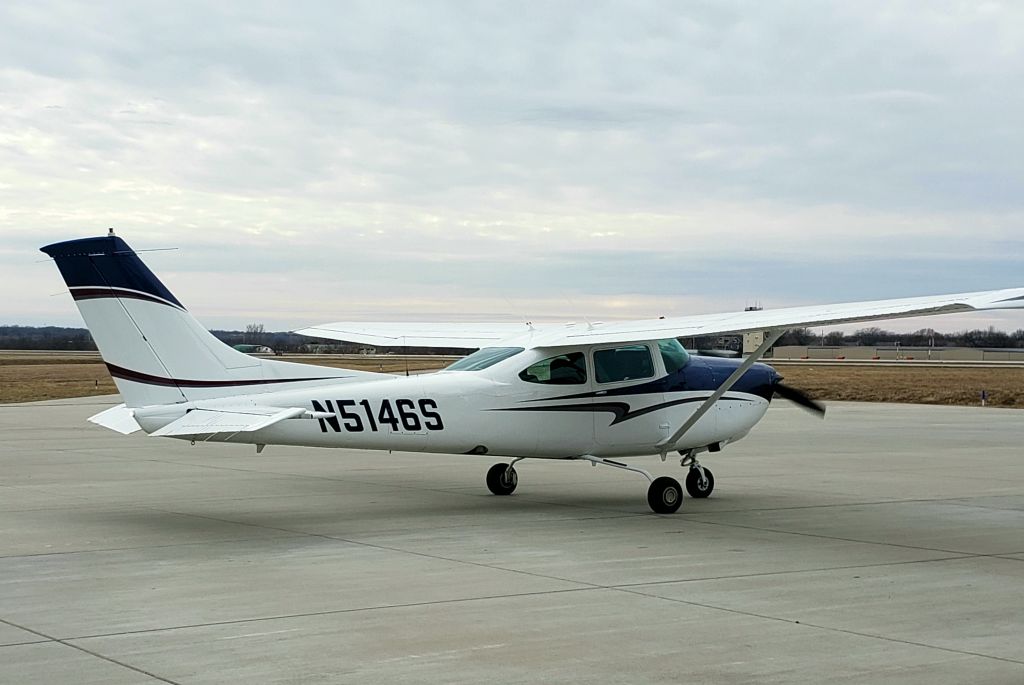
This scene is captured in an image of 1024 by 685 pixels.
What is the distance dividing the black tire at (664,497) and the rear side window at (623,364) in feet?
4.30

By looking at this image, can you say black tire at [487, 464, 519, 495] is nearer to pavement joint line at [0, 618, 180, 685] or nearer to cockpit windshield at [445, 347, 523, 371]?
cockpit windshield at [445, 347, 523, 371]

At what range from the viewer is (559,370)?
13.9 metres

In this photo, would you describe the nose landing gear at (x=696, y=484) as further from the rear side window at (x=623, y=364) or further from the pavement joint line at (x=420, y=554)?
the pavement joint line at (x=420, y=554)

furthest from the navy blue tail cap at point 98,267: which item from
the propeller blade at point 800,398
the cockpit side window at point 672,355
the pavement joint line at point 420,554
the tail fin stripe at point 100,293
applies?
the propeller blade at point 800,398

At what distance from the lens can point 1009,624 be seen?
7.82 metres

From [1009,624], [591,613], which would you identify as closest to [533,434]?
[591,613]

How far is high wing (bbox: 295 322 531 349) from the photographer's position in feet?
53.6

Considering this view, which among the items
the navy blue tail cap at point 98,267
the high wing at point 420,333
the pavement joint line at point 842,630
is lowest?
the pavement joint line at point 842,630

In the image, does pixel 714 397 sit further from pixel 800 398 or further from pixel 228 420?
pixel 228 420

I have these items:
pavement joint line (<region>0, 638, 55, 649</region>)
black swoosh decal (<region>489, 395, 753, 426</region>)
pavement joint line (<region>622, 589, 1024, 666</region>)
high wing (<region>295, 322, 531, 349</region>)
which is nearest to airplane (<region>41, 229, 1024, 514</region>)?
black swoosh decal (<region>489, 395, 753, 426</region>)

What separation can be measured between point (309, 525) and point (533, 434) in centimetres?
265

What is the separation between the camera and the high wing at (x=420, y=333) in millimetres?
16328

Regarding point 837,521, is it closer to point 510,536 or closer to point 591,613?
point 510,536

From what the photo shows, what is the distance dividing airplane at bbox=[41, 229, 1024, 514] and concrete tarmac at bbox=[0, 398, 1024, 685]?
2.69 feet
